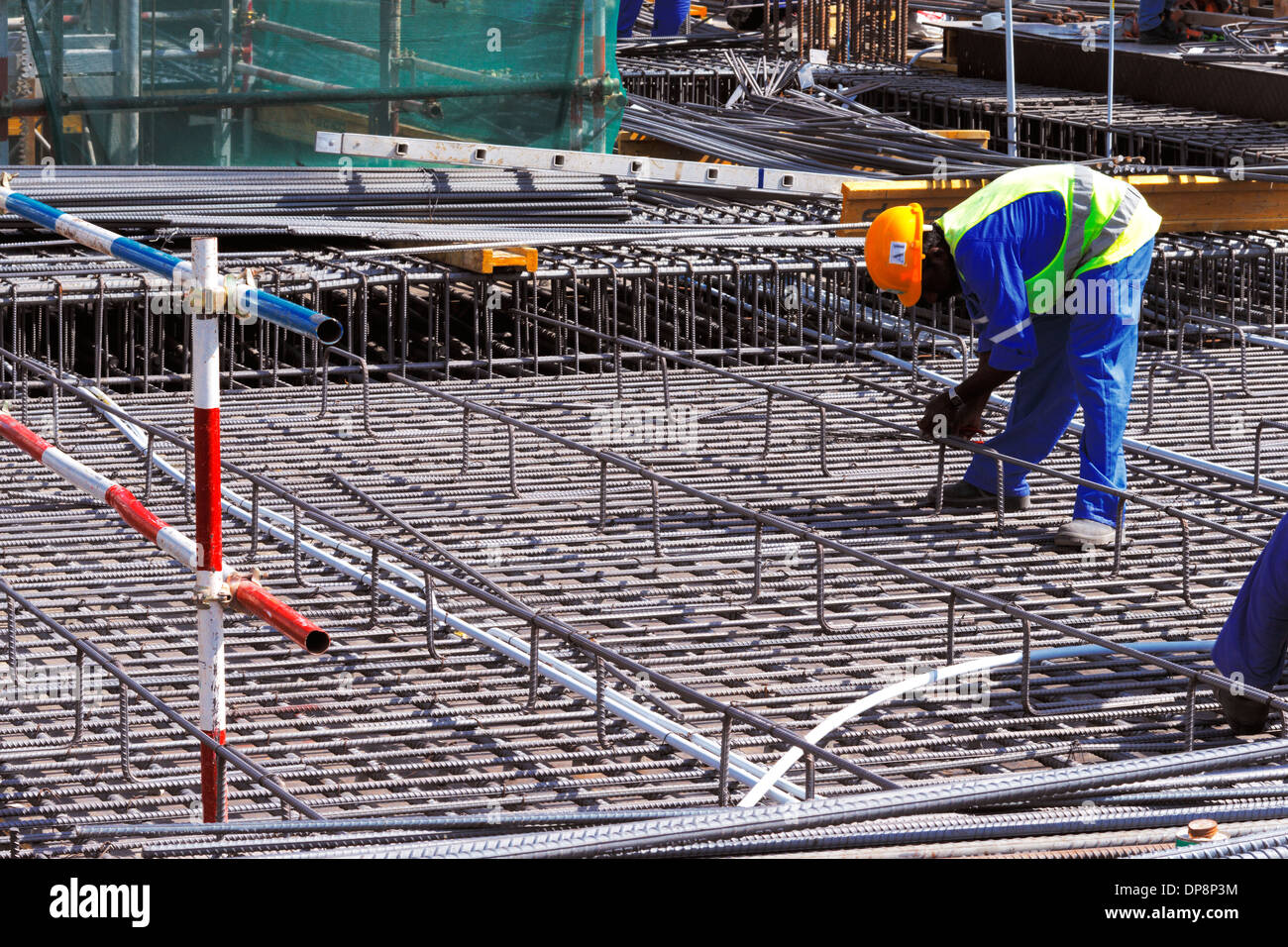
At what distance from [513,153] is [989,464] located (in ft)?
16.6

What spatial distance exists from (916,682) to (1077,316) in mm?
2351

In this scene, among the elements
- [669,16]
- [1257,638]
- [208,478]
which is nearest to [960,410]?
[1257,638]

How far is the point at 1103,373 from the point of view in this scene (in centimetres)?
792

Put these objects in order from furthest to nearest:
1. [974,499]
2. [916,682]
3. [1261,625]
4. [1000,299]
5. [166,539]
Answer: [974,499], [1000,299], [916,682], [1261,625], [166,539]

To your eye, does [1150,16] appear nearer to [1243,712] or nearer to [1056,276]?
[1056,276]

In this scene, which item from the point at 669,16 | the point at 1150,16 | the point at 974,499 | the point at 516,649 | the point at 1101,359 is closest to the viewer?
the point at 516,649

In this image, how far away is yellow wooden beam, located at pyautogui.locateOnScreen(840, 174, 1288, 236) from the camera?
12.3 metres

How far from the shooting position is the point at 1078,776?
4672 mm

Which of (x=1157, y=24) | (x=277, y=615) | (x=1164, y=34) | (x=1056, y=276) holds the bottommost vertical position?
(x=277, y=615)

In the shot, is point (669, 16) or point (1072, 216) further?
point (669, 16)

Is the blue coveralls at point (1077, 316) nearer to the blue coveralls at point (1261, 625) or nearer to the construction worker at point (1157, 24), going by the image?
the blue coveralls at point (1261, 625)

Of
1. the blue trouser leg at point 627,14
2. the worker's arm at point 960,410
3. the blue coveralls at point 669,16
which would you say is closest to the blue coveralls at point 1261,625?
the worker's arm at point 960,410

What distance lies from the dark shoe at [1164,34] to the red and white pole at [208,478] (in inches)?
762
